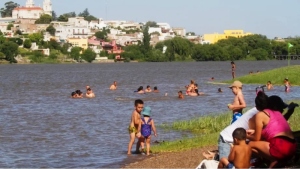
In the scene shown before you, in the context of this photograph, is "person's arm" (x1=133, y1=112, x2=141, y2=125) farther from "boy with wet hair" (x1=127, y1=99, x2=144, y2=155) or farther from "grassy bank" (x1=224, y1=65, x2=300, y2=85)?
"grassy bank" (x1=224, y1=65, x2=300, y2=85)

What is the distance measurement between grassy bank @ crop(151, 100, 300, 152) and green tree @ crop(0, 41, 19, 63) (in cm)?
16229

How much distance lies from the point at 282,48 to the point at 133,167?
573 ft

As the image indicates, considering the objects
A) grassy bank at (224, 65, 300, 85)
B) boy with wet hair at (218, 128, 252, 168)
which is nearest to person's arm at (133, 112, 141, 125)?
boy with wet hair at (218, 128, 252, 168)

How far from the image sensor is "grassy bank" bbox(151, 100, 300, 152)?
1816cm

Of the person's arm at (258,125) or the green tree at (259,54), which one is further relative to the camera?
the green tree at (259,54)

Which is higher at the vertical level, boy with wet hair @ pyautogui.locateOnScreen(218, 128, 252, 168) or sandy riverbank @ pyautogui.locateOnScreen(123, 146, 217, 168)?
boy with wet hair @ pyautogui.locateOnScreen(218, 128, 252, 168)

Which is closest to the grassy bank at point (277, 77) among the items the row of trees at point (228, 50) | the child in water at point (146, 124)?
the child in water at point (146, 124)

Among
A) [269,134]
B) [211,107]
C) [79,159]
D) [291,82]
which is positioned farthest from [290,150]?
[291,82]

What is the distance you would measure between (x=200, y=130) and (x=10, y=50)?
168m

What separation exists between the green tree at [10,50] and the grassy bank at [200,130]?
16229 centimetres

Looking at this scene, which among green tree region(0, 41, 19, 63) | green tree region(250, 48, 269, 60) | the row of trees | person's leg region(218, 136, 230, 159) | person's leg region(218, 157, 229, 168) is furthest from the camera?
green tree region(0, 41, 19, 63)

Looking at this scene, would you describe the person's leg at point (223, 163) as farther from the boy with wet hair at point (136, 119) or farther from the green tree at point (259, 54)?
the green tree at point (259, 54)

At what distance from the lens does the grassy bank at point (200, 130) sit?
1816cm

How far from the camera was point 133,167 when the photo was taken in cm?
1611
